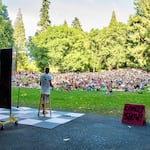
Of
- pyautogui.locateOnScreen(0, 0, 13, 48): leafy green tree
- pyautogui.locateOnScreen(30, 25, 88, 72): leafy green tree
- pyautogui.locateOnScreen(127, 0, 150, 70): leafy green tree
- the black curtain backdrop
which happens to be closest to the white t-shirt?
the black curtain backdrop

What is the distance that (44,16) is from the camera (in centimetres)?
5194

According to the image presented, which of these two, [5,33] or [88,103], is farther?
[5,33]

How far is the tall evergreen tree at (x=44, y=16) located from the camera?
167ft

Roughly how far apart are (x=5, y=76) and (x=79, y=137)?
214 centimetres

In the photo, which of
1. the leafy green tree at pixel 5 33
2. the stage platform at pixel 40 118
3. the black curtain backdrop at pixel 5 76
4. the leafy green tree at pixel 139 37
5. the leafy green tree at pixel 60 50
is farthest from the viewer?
the leafy green tree at pixel 60 50

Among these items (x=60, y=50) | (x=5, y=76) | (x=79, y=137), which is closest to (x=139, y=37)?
(x=60, y=50)

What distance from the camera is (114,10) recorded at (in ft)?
162

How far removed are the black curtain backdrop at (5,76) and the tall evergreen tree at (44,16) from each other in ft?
147

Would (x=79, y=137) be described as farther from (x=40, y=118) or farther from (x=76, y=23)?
(x=76, y=23)

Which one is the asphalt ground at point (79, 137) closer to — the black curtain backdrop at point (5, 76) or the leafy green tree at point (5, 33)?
the black curtain backdrop at point (5, 76)

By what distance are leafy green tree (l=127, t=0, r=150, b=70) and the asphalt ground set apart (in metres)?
29.1

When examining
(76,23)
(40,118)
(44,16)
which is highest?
(76,23)

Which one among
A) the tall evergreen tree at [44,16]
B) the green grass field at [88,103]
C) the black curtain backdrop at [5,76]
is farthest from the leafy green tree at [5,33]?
the black curtain backdrop at [5,76]

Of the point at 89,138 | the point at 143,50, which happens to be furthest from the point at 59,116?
the point at 143,50
